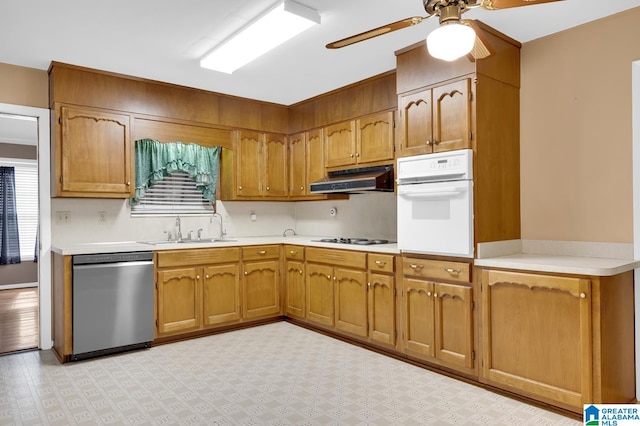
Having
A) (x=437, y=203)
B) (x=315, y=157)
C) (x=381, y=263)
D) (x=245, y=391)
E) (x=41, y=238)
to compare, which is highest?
(x=315, y=157)

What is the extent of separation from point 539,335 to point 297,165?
3.38 metres

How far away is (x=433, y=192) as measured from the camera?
315 centimetres

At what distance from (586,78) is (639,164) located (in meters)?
0.71

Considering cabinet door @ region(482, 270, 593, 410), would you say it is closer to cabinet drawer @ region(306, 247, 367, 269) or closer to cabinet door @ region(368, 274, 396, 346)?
cabinet door @ region(368, 274, 396, 346)

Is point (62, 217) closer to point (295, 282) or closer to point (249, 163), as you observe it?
point (249, 163)

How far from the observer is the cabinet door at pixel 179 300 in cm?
395

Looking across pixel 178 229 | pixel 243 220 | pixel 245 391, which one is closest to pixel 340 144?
pixel 243 220

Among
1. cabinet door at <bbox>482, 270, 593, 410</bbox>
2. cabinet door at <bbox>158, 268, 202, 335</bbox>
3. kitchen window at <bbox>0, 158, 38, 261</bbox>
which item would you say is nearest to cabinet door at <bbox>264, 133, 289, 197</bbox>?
cabinet door at <bbox>158, 268, 202, 335</bbox>

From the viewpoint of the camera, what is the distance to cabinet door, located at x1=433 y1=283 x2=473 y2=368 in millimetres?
2992

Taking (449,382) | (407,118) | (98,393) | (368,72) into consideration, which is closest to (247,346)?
(98,393)

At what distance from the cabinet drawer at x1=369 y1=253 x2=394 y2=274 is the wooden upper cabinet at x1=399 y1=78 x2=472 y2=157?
90 cm

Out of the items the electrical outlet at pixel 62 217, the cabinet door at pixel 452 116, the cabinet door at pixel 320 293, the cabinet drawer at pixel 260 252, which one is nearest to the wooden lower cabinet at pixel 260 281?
the cabinet drawer at pixel 260 252

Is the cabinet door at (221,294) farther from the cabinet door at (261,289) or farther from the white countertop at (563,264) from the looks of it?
the white countertop at (563,264)

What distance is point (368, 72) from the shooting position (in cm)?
404
